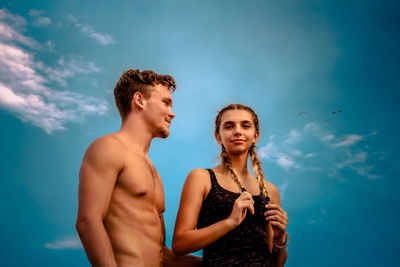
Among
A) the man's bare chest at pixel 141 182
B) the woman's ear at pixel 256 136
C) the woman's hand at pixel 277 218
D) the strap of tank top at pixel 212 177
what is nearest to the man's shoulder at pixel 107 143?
the man's bare chest at pixel 141 182

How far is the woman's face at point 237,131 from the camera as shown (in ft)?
10.9

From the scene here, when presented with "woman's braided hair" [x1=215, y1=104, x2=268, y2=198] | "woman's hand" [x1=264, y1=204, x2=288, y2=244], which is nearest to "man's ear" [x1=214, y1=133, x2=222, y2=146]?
"woman's braided hair" [x1=215, y1=104, x2=268, y2=198]

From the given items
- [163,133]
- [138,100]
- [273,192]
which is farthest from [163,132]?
[273,192]

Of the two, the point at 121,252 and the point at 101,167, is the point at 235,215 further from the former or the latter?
the point at 101,167

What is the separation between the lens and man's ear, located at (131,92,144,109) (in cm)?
304

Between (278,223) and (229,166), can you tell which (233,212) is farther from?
(229,166)

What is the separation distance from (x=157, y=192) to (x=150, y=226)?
1.22 feet

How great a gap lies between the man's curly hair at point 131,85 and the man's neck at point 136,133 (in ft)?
0.45

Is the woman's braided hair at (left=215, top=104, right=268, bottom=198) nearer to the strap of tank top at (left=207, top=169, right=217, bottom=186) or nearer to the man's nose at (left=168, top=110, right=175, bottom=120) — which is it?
the strap of tank top at (left=207, top=169, right=217, bottom=186)

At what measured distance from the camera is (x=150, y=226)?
2.61m

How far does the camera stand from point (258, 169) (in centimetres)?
352

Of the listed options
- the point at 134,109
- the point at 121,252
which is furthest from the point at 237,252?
the point at 134,109

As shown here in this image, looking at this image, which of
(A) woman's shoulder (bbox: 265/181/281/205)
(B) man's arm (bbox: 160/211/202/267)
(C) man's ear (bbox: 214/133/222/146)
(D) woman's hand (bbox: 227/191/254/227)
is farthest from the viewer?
(C) man's ear (bbox: 214/133/222/146)

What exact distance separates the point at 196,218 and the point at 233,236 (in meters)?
0.38
